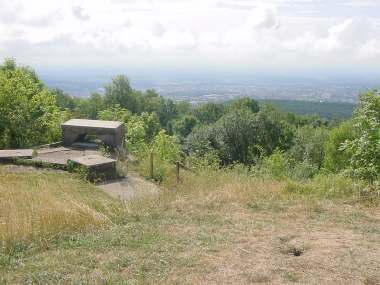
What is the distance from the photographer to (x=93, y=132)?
14062 mm

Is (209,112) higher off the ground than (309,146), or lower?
higher

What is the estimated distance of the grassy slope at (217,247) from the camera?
14.5 feet

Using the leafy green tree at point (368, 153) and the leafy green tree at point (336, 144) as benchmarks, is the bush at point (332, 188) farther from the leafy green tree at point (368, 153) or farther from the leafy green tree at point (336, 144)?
the leafy green tree at point (336, 144)

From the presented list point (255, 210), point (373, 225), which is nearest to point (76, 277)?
point (255, 210)

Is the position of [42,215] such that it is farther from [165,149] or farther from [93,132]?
[165,149]

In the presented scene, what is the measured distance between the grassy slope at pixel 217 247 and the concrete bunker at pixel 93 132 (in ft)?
22.1

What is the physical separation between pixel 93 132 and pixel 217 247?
9.60 metres

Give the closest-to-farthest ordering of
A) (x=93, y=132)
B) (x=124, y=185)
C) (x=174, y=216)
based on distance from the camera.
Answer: (x=174, y=216) < (x=124, y=185) < (x=93, y=132)

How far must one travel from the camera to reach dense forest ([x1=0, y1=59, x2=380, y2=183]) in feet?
36.7

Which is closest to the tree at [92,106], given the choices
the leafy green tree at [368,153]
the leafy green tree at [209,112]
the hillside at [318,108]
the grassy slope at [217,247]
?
the leafy green tree at [209,112]

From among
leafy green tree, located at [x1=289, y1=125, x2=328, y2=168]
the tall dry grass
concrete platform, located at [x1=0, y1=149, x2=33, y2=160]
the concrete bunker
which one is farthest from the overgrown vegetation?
leafy green tree, located at [x1=289, y1=125, x2=328, y2=168]

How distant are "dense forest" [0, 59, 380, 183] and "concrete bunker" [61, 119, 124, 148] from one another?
0.88m

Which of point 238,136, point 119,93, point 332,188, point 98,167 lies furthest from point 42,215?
point 119,93

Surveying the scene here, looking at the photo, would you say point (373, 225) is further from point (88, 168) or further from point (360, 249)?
point (88, 168)
